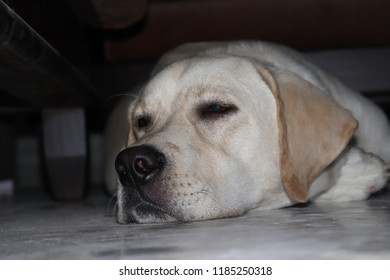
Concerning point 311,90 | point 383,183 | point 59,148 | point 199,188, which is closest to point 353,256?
point 199,188

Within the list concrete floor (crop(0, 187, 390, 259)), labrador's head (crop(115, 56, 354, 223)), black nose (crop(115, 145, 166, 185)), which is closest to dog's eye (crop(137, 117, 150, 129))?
labrador's head (crop(115, 56, 354, 223))

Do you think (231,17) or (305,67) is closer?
(305,67)

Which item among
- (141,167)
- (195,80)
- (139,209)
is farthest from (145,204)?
(195,80)

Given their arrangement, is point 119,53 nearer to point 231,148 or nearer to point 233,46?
point 233,46

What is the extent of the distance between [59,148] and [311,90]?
193 cm

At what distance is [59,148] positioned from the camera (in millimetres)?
4090

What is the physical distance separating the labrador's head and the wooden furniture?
1.52 feet

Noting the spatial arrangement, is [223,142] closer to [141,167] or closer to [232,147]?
[232,147]

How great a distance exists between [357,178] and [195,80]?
2.88 feet

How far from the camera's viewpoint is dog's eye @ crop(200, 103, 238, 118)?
2.62 metres

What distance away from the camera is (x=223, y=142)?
8.39 ft

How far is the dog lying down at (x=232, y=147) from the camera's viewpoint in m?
2.32

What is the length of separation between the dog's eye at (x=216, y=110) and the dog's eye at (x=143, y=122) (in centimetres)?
34

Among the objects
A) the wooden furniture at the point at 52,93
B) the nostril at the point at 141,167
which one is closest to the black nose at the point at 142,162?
the nostril at the point at 141,167
